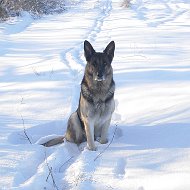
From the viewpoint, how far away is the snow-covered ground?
378cm

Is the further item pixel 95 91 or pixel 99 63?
pixel 95 91

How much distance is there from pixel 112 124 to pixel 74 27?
35.1ft

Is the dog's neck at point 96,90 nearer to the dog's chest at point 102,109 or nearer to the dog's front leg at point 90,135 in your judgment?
the dog's chest at point 102,109

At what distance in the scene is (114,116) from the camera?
5902 millimetres

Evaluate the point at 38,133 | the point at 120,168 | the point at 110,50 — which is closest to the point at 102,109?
the point at 110,50

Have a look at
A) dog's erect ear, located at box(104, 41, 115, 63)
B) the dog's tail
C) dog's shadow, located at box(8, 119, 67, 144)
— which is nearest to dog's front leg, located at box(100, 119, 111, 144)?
the dog's tail

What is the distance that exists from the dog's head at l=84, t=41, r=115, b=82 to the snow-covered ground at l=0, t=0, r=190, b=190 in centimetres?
86

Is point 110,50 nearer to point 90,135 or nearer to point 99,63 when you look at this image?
point 99,63

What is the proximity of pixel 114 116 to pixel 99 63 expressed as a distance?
153cm

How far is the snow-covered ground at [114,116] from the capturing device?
3.78 meters

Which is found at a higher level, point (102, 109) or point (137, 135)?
point (102, 109)

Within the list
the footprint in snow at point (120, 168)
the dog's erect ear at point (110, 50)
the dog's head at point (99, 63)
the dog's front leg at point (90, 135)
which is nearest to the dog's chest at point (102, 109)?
the dog's front leg at point (90, 135)

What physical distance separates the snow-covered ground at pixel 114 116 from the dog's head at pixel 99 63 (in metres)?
0.86

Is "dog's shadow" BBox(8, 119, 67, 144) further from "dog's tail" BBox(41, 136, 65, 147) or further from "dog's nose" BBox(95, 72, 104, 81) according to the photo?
"dog's nose" BBox(95, 72, 104, 81)
